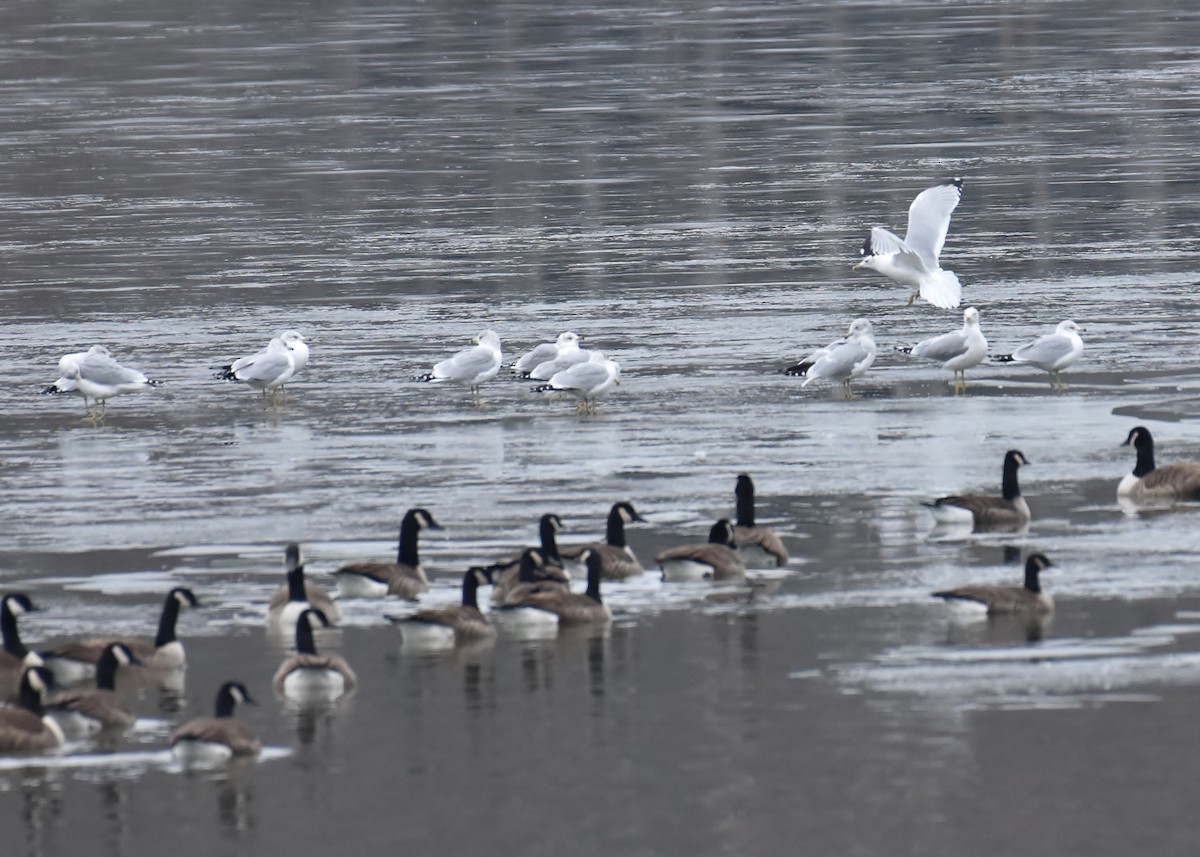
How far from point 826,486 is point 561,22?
58.4m

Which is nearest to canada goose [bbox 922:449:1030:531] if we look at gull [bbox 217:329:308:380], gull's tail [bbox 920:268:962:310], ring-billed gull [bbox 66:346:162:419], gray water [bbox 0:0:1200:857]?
gray water [bbox 0:0:1200:857]

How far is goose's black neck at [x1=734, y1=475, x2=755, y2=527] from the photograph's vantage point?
1489 cm

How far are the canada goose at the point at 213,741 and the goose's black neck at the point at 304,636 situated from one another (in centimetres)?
93

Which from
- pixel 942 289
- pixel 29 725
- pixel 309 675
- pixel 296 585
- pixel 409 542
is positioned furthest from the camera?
pixel 942 289

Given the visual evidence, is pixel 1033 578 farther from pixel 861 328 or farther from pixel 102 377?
pixel 102 377

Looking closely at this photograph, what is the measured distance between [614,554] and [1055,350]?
6.94m

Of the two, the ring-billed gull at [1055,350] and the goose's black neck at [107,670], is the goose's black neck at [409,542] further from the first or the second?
the ring-billed gull at [1055,350]

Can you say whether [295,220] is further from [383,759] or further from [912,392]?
[383,759]

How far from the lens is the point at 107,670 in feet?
40.0

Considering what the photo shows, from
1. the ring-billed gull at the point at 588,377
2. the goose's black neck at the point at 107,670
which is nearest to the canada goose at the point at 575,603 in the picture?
the goose's black neck at the point at 107,670

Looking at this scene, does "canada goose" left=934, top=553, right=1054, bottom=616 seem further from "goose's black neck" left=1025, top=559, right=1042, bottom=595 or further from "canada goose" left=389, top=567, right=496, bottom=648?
"canada goose" left=389, top=567, right=496, bottom=648

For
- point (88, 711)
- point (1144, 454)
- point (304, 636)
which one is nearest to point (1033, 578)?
point (1144, 454)

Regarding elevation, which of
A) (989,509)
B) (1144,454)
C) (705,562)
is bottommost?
(705,562)

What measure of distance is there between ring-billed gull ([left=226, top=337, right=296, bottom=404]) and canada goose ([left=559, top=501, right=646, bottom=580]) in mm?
6178
